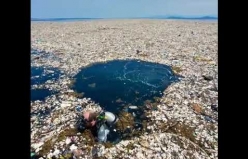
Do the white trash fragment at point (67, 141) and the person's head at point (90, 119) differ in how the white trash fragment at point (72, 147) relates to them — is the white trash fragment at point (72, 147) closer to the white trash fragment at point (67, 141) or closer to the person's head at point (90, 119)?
the white trash fragment at point (67, 141)

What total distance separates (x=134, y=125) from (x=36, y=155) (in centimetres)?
249

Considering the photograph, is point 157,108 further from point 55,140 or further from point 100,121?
point 55,140

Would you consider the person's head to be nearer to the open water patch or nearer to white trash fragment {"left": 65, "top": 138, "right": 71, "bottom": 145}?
white trash fragment {"left": 65, "top": 138, "right": 71, "bottom": 145}

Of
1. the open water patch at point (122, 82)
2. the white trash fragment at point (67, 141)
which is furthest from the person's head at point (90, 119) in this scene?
the open water patch at point (122, 82)

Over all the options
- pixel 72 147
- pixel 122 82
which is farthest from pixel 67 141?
pixel 122 82

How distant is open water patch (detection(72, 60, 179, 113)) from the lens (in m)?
7.81

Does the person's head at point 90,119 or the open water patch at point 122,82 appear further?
the open water patch at point 122,82

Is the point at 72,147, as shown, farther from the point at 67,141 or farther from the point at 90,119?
the point at 90,119

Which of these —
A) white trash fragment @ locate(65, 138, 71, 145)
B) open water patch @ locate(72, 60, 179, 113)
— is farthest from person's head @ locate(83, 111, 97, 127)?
open water patch @ locate(72, 60, 179, 113)

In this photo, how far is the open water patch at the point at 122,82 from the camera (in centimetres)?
781

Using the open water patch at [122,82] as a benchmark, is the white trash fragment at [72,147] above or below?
below

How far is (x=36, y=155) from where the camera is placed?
185 inches

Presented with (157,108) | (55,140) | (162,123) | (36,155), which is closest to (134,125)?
(162,123)

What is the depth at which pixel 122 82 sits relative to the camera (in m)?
9.64
